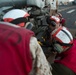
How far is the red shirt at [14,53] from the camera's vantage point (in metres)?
2.10

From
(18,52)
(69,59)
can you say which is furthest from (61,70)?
(18,52)

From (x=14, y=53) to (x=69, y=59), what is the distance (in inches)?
91.7

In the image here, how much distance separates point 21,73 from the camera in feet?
7.09

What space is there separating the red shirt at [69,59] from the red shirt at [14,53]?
2.13 m

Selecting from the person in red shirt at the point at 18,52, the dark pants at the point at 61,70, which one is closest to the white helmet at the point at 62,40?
the dark pants at the point at 61,70

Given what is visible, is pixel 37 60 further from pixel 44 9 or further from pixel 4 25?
pixel 44 9

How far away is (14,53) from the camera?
83.6 inches

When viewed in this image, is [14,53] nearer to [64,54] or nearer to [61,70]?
[61,70]

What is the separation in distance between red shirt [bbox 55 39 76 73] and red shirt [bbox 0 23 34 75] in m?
2.13

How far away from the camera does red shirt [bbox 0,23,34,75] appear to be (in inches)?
82.7

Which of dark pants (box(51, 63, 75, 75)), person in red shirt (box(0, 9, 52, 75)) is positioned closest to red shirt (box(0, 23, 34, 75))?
person in red shirt (box(0, 9, 52, 75))

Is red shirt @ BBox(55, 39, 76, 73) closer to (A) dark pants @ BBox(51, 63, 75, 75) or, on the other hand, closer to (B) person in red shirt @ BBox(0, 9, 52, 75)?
(A) dark pants @ BBox(51, 63, 75, 75)

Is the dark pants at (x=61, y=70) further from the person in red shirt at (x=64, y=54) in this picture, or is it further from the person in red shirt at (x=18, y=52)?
the person in red shirt at (x=18, y=52)

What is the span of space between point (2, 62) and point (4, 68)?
4cm
